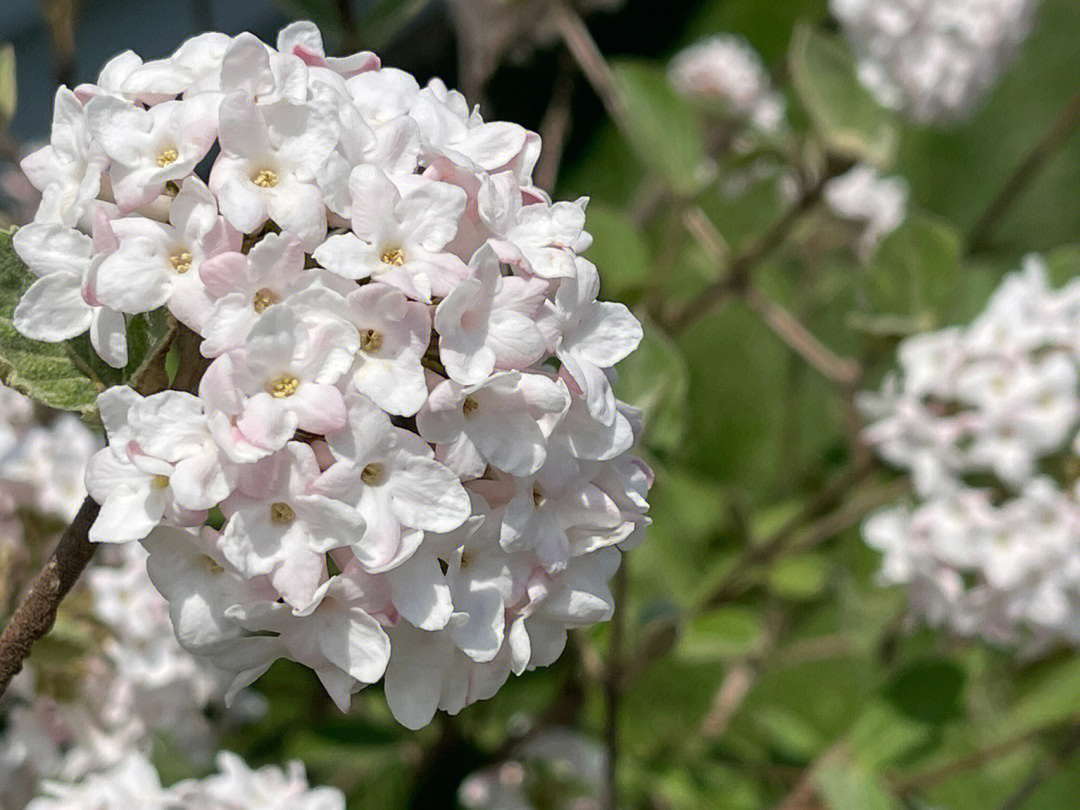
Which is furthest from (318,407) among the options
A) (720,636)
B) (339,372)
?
(720,636)

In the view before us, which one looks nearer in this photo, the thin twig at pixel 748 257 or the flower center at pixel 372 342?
the flower center at pixel 372 342

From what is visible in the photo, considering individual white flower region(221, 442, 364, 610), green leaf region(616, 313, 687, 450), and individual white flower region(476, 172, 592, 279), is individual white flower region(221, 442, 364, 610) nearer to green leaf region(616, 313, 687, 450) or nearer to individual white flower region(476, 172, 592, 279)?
individual white flower region(476, 172, 592, 279)

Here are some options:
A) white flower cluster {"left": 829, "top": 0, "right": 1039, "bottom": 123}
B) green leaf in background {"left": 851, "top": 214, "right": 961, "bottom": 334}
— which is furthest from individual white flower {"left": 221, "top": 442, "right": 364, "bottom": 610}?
white flower cluster {"left": 829, "top": 0, "right": 1039, "bottom": 123}

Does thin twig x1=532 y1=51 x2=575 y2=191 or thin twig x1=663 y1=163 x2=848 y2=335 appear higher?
thin twig x1=532 y1=51 x2=575 y2=191

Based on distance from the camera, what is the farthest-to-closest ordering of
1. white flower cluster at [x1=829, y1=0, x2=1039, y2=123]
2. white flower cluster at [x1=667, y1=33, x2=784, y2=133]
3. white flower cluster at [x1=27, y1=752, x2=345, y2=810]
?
1. white flower cluster at [x1=667, y1=33, x2=784, y2=133]
2. white flower cluster at [x1=829, y1=0, x2=1039, y2=123]
3. white flower cluster at [x1=27, y1=752, x2=345, y2=810]

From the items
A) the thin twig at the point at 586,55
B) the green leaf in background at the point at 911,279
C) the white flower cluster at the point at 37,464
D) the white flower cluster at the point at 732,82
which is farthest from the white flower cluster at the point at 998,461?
the white flower cluster at the point at 732,82

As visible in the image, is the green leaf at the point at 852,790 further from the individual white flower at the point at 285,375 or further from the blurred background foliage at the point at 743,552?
the individual white flower at the point at 285,375

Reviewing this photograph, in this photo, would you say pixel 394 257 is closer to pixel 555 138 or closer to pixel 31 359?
pixel 31 359
